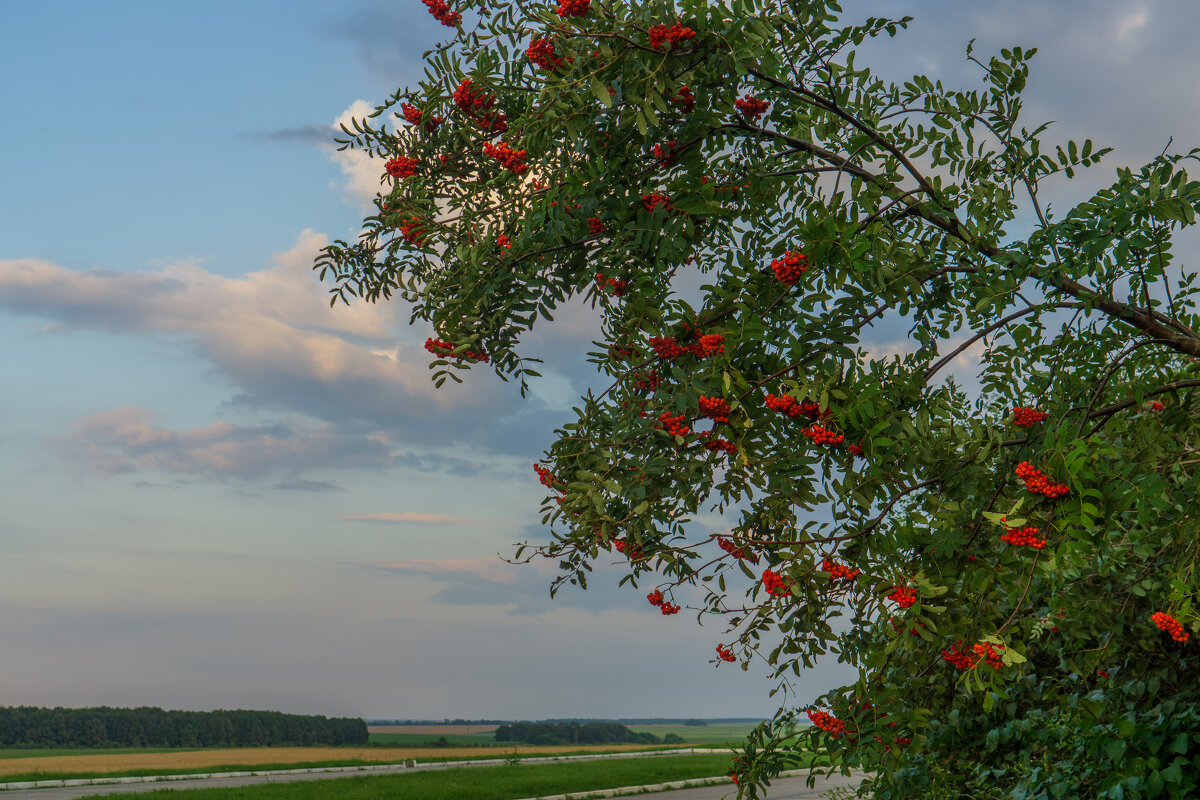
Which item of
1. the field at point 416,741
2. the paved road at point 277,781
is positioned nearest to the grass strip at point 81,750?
the field at point 416,741

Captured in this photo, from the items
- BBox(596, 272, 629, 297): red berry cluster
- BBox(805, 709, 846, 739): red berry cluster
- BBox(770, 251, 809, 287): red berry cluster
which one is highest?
BBox(596, 272, 629, 297): red berry cluster

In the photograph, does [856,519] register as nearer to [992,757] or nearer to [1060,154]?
[1060,154]

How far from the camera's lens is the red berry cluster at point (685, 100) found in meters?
4.09

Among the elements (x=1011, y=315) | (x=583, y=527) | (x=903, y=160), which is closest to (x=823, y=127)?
(x=903, y=160)

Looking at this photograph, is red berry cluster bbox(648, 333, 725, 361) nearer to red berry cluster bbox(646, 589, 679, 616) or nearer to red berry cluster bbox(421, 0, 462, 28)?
red berry cluster bbox(646, 589, 679, 616)

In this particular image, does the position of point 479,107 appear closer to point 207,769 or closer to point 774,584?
point 774,584

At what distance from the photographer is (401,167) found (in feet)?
17.5

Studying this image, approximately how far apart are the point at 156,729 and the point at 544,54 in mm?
39052

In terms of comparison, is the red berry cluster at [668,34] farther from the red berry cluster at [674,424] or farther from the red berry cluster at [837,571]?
the red berry cluster at [837,571]

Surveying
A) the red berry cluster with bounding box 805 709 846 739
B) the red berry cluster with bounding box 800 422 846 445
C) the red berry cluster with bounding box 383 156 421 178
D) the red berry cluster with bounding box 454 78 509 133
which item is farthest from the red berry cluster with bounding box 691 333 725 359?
the red berry cluster with bounding box 383 156 421 178

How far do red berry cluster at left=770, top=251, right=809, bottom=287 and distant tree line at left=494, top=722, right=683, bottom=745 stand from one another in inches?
1398

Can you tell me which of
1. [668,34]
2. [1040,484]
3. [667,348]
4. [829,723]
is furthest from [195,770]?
[1040,484]

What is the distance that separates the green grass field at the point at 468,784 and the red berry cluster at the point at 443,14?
1156 cm

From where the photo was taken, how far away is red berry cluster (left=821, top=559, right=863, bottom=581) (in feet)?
12.7
